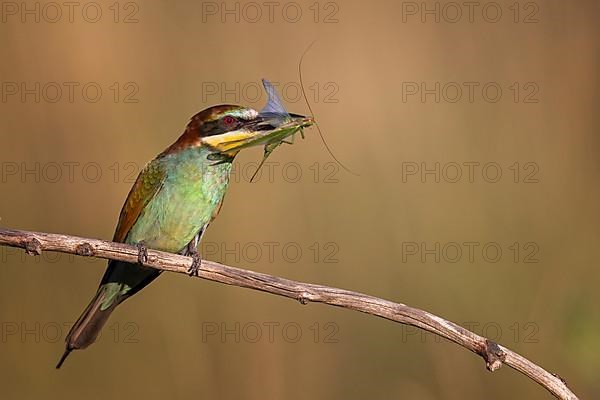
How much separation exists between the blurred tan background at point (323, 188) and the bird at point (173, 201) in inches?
20.0

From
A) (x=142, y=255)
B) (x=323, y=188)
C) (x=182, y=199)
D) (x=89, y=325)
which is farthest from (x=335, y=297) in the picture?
(x=323, y=188)

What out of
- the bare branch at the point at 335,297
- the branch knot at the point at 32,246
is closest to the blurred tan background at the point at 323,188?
the bare branch at the point at 335,297

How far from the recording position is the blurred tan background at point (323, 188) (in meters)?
4.11

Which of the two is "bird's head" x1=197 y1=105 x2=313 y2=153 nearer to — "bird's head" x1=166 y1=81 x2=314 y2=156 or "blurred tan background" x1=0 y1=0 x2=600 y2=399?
"bird's head" x1=166 y1=81 x2=314 y2=156

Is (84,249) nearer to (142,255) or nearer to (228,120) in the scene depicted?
(142,255)

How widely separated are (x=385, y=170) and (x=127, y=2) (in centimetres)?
146

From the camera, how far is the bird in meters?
3.60

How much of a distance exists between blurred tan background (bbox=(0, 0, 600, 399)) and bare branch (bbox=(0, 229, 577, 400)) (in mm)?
1252

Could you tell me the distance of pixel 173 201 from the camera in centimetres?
369

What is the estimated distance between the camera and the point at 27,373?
4.07 metres

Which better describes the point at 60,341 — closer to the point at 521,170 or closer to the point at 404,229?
the point at 404,229

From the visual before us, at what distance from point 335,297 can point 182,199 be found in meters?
1.16

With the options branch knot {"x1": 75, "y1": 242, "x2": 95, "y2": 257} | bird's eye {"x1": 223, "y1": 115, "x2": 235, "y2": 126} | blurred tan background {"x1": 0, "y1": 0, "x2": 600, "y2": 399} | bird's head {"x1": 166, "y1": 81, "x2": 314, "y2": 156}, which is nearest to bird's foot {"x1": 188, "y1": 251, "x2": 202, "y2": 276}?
branch knot {"x1": 75, "y1": 242, "x2": 95, "y2": 257}

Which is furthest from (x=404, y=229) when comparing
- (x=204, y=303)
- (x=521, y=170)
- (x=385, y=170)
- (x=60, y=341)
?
(x=60, y=341)
